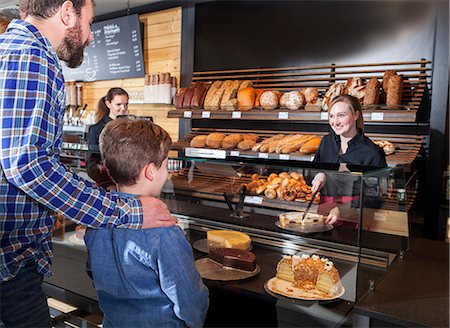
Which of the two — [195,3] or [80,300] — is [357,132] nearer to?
[80,300]

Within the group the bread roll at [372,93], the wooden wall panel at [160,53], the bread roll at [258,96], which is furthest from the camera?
the wooden wall panel at [160,53]

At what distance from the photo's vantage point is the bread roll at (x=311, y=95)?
344 cm

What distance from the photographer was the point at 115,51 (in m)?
5.38

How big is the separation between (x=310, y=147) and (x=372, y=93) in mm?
584

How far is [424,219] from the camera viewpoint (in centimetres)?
321

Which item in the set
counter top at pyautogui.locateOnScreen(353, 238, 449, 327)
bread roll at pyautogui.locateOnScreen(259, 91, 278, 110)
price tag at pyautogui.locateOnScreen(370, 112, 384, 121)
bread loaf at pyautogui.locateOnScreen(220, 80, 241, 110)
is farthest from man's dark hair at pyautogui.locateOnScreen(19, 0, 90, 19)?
bread loaf at pyautogui.locateOnScreen(220, 80, 241, 110)

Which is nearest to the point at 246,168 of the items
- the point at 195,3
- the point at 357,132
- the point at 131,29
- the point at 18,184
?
the point at 18,184

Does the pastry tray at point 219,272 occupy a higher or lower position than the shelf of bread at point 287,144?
lower

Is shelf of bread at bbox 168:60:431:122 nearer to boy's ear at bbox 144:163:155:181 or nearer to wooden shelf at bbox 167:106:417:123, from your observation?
wooden shelf at bbox 167:106:417:123

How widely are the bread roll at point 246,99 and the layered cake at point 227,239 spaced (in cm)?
209

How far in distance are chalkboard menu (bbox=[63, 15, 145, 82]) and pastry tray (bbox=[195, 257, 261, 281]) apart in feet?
13.1

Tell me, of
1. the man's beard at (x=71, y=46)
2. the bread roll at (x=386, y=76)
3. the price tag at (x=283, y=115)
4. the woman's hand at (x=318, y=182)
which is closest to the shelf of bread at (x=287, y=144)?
the price tag at (x=283, y=115)

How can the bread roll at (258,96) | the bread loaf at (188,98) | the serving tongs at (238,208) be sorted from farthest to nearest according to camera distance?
the bread loaf at (188,98)
the bread roll at (258,96)
the serving tongs at (238,208)

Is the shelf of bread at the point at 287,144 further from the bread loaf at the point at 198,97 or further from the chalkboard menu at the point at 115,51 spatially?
the chalkboard menu at the point at 115,51
